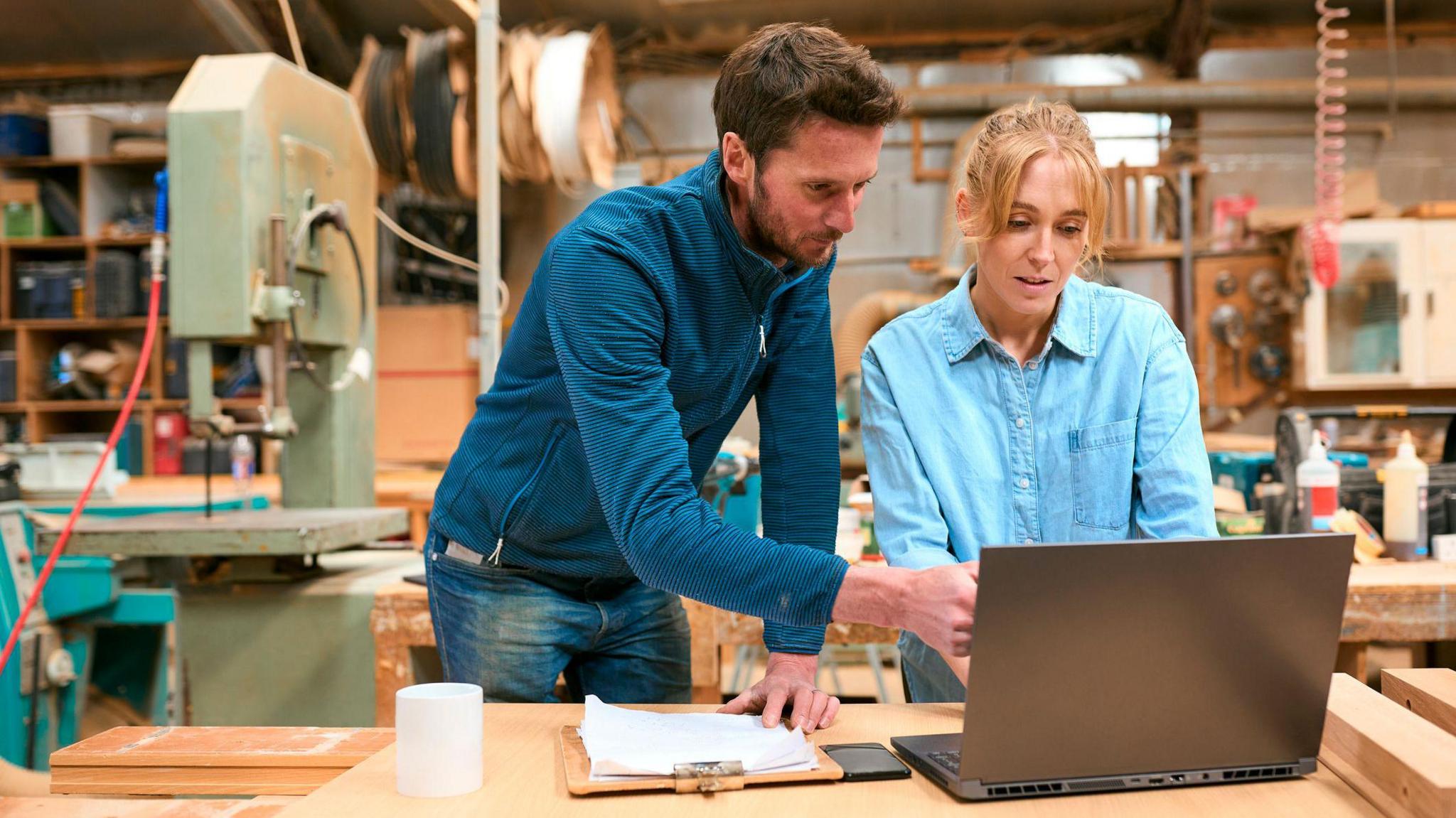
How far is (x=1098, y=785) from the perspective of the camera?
1030 millimetres

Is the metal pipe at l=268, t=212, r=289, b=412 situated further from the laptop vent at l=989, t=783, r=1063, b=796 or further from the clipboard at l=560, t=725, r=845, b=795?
the laptop vent at l=989, t=783, r=1063, b=796

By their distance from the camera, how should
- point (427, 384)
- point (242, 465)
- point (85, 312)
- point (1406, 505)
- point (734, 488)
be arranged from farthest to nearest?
1. point (85, 312)
2. point (427, 384)
3. point (242, 465)
4. point (734, 488)
5. point (1406, 505)

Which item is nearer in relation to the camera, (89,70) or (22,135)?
(22,135)

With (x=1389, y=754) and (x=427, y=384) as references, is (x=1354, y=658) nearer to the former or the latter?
(x=1389, y=754)

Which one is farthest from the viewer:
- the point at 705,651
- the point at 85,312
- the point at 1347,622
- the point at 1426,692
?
the point at 85,312

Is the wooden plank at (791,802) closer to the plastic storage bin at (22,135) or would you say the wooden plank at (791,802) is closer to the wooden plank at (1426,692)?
the wooden plank at (1426,692)

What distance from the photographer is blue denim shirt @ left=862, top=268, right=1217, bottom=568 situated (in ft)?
4.64

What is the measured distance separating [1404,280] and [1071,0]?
2.05m

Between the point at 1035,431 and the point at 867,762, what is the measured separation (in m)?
0.54

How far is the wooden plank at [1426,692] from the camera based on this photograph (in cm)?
115

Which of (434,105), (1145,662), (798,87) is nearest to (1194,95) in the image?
(434,105)

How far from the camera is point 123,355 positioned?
5.76 m

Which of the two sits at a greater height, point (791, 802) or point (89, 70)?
point (89, 70)

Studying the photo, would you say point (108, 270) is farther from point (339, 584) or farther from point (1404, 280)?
point (1404, 280)
